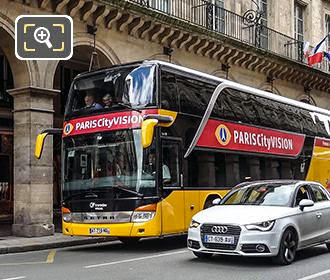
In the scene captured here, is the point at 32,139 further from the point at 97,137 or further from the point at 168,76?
the point at 168,76

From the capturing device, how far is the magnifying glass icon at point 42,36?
9.62 m

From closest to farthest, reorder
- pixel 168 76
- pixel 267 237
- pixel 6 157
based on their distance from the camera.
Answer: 1. pixel 267 237
2. pixel 168 76
3. pixel 6 157

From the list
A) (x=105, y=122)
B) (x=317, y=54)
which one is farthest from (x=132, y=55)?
(x=317, y=54)

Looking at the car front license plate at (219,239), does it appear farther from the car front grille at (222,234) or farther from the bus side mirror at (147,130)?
the bus side mirror at (147,130)

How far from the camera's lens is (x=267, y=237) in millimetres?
9578

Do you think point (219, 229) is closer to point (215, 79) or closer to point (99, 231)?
point (99, 231)

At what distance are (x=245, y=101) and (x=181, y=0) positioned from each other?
8.18 m

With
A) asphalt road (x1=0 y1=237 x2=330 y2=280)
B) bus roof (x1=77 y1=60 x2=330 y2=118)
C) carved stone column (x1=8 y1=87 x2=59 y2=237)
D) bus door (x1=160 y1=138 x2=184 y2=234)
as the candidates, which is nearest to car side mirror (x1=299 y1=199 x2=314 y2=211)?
asphalt road (x1=0 y1=237 x2=330 y2=280)

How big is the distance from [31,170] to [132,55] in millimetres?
5875

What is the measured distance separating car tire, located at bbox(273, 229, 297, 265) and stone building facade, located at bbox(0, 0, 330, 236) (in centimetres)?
812

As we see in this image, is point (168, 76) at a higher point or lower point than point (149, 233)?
higher

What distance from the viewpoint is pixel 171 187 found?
12492mm

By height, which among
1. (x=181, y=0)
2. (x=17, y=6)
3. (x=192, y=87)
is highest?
(x=181, y=0)

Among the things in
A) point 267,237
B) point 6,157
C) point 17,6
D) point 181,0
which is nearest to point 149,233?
point 267,237
